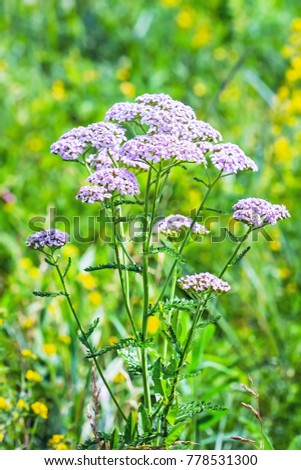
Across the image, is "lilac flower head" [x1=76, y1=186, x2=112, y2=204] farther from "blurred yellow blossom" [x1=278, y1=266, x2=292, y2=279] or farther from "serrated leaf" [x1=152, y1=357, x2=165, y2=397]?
"blurred yellow blossom" [x1=278, y1=266, x2=292, y2=279]

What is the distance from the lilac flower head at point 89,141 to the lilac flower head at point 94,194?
104mm

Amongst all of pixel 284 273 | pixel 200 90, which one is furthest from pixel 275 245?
pixel 200 90

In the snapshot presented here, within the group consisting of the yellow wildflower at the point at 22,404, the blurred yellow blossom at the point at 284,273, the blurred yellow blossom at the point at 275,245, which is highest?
the blurred yellow blossom at the point at 275,245

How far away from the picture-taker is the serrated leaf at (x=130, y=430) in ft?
6.08

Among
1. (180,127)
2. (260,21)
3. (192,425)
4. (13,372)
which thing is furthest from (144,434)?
(260,21)

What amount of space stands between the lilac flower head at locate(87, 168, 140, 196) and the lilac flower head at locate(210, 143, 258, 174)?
0.69ft

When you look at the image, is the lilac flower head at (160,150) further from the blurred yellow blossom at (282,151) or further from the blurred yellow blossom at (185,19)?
the blurred yellow blossom at (185,19)

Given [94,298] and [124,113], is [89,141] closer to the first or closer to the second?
[124,113]

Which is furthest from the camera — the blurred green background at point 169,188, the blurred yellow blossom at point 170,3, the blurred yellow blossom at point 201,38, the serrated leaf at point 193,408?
the blurred yellow blossom at point 170,3

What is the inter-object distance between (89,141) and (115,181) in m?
0.16

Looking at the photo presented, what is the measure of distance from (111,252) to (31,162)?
3.61 feet

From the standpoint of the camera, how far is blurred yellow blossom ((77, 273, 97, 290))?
3.18 m

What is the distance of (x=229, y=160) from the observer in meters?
1.75

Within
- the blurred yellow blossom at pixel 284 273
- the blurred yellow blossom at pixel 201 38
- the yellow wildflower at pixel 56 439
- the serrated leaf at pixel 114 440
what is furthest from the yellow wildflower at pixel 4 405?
the blurred yellow blossom at pixel 201 38
